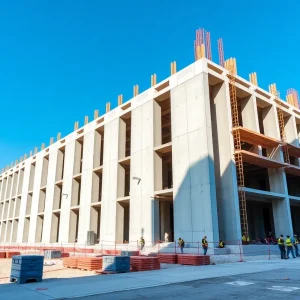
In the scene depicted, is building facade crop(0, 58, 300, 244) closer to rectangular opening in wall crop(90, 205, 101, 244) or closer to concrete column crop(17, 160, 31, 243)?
rectangular opening in wall crop(90, 205, 101, 244)

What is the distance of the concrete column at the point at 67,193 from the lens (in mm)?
40688

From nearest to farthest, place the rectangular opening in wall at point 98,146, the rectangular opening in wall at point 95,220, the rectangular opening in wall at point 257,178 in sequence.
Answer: the rectangular opening in wall at point 95,220 → the rectangular opening in wall at point 257,178 → the rectangular opening in wall at point 98,146

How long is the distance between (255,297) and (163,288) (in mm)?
3124

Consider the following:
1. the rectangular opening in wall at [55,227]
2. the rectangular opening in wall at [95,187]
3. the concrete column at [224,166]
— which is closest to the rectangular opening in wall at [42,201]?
the rectangular opening in wall at [55,227]

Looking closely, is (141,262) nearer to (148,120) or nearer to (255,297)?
(255,297)

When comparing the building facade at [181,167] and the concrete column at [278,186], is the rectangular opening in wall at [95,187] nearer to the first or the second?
the building facade at [181,167]

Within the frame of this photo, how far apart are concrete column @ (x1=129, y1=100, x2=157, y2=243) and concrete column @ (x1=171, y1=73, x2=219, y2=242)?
9.06ft

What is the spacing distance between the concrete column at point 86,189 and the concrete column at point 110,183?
2.98 m

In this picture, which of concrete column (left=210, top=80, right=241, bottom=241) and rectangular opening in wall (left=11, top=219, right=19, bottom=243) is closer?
concrete column (left=210, top=80, right=241, bottom=241)

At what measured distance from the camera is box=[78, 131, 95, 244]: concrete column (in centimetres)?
3706

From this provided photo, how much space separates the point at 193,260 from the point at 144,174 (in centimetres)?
1352

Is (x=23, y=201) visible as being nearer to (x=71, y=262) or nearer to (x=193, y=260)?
(x=71, y=262)

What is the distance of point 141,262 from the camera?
15.3m

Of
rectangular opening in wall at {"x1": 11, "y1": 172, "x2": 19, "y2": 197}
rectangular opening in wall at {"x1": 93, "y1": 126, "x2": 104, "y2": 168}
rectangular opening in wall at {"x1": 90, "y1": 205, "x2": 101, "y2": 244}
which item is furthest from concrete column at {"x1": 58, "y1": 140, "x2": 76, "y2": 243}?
rectangular opening in wall at {"x1": 11, "y1": 172, "x2": 19, "y2": 197}
